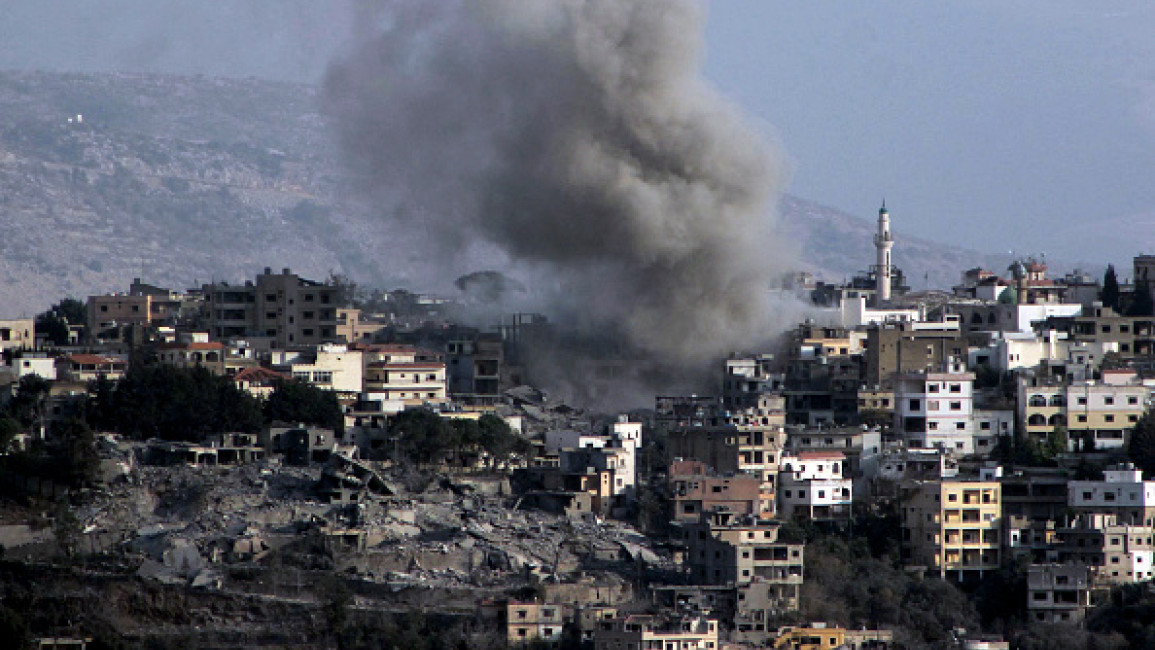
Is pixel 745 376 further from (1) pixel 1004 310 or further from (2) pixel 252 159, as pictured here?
(2) pixel 252 159

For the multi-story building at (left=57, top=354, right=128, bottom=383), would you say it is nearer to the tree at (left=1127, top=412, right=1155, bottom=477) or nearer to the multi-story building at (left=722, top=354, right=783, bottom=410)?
the multi-story building at (left=722, top=354, right=783, bottom=410)

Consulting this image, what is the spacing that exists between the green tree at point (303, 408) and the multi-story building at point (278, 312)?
7.53 meters

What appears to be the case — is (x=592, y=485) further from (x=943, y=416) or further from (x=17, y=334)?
(x=17, y=334)

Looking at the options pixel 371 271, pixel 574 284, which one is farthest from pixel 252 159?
pixel 574 284

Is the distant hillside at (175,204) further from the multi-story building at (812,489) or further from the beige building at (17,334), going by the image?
the multi-story building at (812,489)

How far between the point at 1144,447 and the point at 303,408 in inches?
468

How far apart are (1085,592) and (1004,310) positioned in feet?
48.5

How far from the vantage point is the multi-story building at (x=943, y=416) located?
43.6 meters

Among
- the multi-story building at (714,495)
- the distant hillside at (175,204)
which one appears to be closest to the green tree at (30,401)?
the multi-story building at (714,495)

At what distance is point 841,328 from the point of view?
50469mm

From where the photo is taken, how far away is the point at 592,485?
135 ft

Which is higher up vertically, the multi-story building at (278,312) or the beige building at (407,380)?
the multi-story building at (278,312)

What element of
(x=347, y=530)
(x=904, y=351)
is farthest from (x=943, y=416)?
(x=347, y=530)

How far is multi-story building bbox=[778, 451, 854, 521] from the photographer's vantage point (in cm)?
4084
